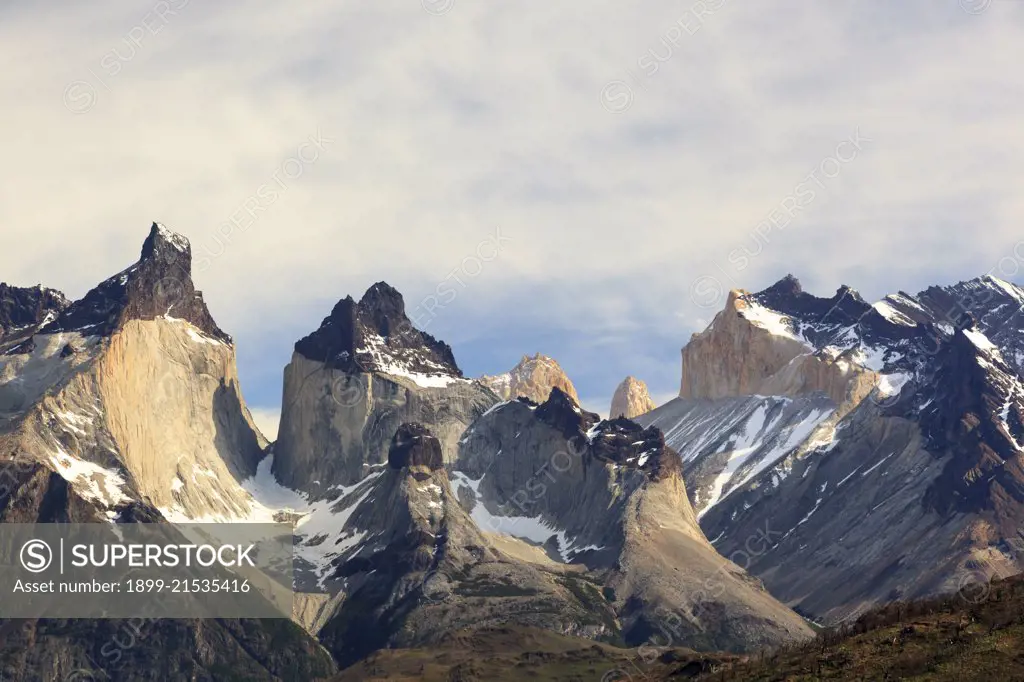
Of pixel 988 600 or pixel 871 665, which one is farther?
pixel 988 600

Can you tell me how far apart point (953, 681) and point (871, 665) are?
660 cm

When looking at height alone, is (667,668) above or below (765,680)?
above

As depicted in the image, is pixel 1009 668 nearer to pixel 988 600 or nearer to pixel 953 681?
pixel 953 681

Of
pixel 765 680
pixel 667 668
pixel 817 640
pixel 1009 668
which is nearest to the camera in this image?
pixel 1009 668

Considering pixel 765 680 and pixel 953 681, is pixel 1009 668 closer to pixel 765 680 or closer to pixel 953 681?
pixel 953 681

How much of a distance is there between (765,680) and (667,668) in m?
27.9

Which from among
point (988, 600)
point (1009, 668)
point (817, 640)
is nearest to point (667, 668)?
point (817, 640)

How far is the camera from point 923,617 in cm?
10656

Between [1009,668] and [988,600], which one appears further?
[988,600]

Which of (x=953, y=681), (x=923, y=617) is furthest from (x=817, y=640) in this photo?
(x=953, y=681)

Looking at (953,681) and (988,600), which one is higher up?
(988,600)

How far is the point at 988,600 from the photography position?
105375mm

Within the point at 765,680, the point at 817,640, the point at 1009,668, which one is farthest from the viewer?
the point at 817,640

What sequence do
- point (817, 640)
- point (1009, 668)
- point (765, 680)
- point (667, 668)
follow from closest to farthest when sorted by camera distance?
point (1009, 668)
point (765, 680)
point (817, 640)
point (667, 668)
